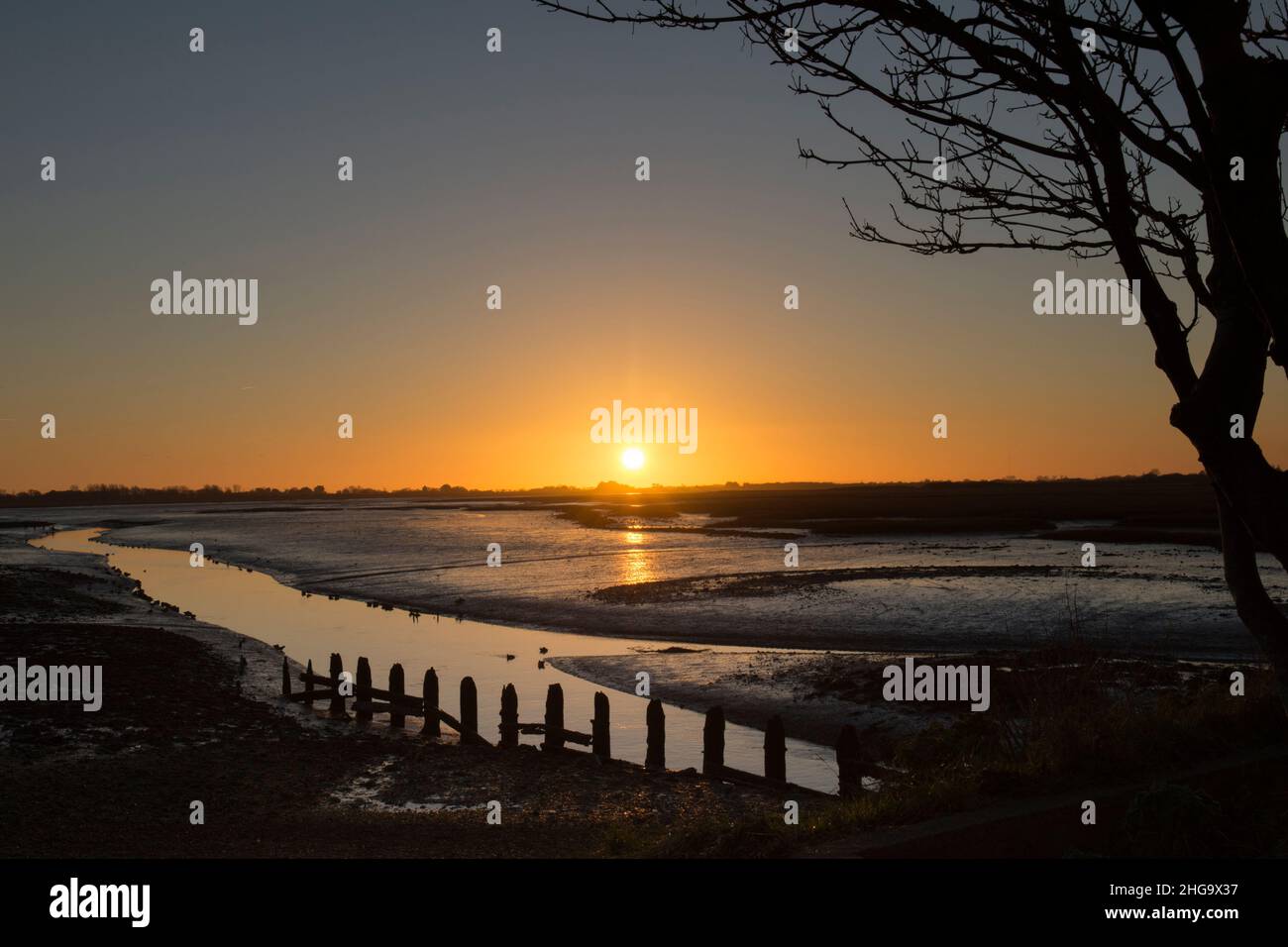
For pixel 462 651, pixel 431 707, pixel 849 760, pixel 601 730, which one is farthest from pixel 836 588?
pixel 849 760

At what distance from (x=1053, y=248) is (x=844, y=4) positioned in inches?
93.3

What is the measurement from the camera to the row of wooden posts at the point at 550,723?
14.1 m

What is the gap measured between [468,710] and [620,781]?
4056 mm

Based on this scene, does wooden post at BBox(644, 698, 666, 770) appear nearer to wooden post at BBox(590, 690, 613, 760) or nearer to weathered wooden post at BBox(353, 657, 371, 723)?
wooden post at BBox(590, 690, 613, 760)

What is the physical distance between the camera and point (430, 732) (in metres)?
18.5

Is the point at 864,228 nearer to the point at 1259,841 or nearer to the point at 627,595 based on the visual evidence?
the point at 1259,841

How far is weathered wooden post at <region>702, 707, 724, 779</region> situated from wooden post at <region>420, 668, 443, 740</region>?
19.5ft

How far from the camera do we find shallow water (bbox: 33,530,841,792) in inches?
688

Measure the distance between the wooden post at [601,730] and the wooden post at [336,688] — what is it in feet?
22.3

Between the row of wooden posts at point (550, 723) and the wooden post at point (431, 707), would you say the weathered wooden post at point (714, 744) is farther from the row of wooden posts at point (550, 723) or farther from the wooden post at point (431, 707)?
the wooden post at point (431, 707)

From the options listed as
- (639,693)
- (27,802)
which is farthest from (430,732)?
(27,802)
